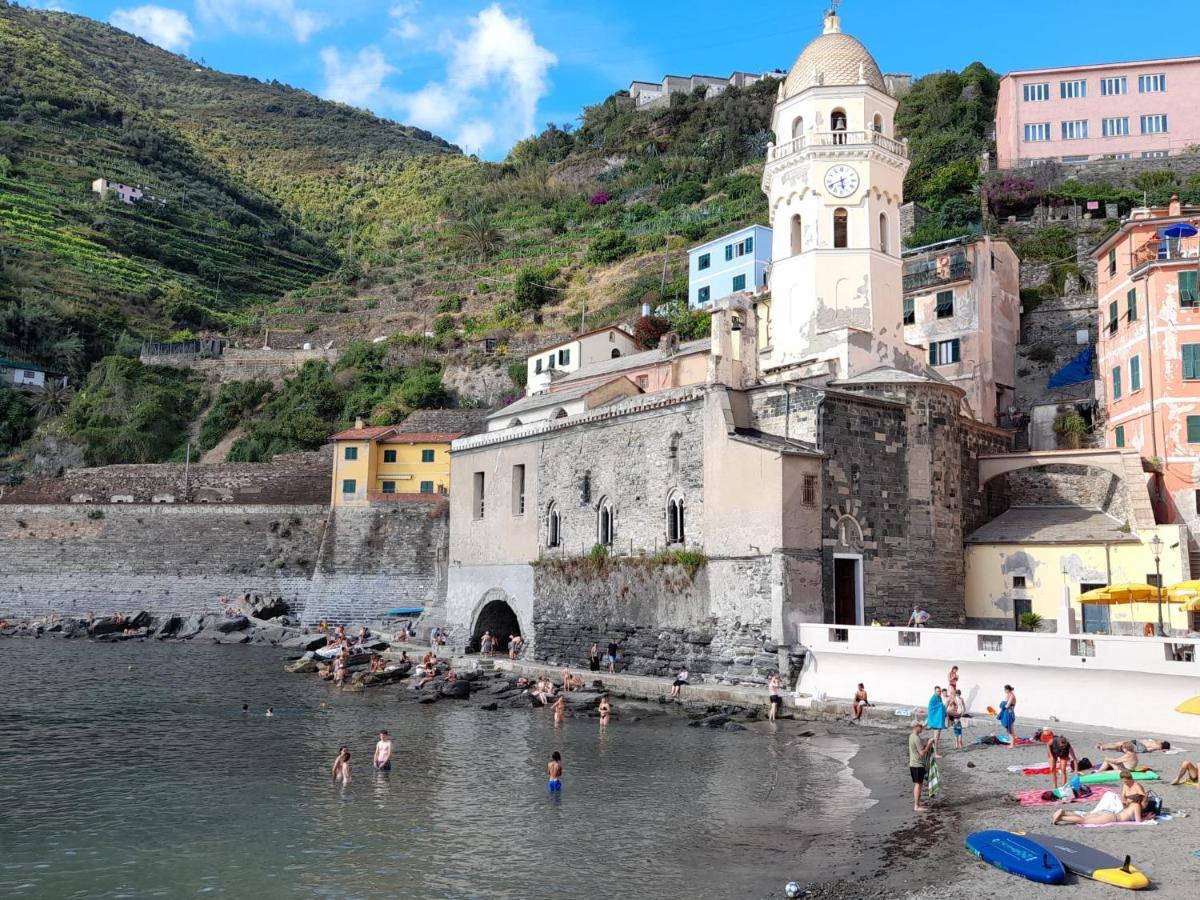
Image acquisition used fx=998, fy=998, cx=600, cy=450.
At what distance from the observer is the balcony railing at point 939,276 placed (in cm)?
3520

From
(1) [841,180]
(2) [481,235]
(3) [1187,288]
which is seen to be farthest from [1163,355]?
(2) [481,235]

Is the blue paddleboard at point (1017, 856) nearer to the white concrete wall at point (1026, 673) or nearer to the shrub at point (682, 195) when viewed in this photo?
the white concrete wall at point (1026, 673)

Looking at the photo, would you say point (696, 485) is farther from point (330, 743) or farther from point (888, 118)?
point (888, 118)

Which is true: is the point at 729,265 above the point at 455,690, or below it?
above

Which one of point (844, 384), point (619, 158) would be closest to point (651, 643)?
point (844, 384)

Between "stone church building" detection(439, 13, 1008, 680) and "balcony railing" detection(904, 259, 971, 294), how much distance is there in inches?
281

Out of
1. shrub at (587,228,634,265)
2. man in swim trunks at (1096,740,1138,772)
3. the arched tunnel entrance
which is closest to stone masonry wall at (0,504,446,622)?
the arched tunnel entrance

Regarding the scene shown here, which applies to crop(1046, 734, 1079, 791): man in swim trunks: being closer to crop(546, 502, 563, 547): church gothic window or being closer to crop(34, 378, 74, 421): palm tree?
crop(546, 502, 563, 547): church gothic window

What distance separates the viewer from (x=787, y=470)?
22.5 m

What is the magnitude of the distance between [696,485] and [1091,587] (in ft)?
32.0

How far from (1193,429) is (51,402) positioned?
58.3 metres

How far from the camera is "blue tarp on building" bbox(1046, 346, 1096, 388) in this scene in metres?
35.2

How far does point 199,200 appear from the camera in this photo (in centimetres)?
10200

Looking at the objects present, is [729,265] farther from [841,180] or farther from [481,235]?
[481,235]
